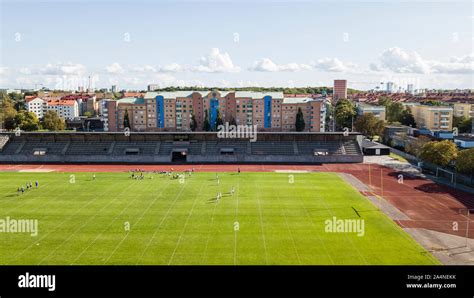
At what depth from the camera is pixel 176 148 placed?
2721 inches

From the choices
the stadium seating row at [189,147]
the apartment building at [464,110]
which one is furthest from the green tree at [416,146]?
the apartment building at [464,110]

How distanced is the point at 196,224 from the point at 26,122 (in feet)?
265

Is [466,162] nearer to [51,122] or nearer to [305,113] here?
[305,113]

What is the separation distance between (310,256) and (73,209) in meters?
22.5

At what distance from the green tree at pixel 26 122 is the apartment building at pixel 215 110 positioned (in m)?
18.0

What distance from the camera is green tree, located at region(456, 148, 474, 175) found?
1855 inches

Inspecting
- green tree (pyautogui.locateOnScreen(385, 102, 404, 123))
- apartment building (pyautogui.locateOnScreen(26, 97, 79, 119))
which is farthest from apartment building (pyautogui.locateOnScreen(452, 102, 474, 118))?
apartment building (pyautogui.locateOnScreen(26, 97, 79, 119))

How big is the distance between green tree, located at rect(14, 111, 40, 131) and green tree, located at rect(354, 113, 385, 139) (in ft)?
252

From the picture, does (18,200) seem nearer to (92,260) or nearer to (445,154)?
(92,260)

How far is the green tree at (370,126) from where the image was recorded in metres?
88.1

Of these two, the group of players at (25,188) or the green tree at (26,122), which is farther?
the green tree at (26,122)

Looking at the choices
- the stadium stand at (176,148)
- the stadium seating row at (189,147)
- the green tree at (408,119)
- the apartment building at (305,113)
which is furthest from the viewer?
the green tree at (408,119)

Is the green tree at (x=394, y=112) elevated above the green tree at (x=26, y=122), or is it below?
above

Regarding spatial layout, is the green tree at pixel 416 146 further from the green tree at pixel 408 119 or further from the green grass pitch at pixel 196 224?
the green tree at pixel 408 119
